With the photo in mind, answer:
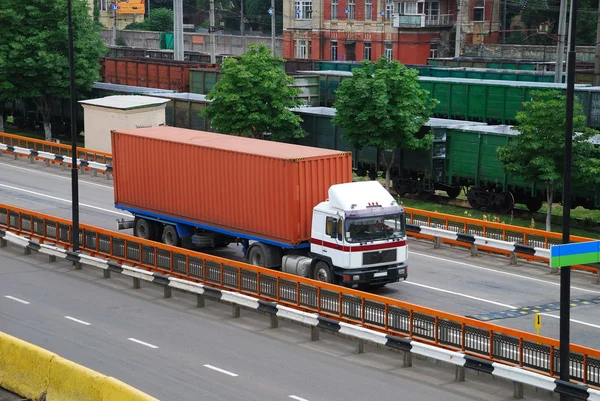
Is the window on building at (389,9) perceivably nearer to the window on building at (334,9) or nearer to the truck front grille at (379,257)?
the window on building at (334,9)

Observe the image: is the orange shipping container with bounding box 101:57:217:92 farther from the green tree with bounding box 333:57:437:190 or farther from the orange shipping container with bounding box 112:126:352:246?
the orange shipping container with bounding box 112:126:352:246

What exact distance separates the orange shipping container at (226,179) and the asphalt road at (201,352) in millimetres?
2926

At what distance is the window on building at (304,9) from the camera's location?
102125 millimetres

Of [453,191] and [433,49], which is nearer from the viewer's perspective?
[453,191]

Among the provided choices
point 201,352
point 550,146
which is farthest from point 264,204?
point 550,146

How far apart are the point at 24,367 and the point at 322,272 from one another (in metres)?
9.50

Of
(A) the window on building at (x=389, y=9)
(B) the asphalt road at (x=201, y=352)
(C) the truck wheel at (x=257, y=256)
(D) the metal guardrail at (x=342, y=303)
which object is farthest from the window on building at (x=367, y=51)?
(B) the asphalt road at (x=201, y=352)

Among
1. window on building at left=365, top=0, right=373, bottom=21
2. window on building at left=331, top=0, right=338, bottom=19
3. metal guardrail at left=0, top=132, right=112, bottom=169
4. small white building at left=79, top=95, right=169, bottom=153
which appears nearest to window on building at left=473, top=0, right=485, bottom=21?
window on building at left=365, top=0, right=373, bottom=21

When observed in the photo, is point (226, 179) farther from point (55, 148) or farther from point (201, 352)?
point (55, 148)

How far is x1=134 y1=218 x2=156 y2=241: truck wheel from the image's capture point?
31098 mm

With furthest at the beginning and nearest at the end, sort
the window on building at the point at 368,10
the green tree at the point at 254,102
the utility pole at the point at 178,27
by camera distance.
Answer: the window on building at the point at 368,10 < the utility pole at the point at 178,27 < the green tree at the point at 254,102

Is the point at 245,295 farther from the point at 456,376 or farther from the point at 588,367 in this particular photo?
the point at 588,367

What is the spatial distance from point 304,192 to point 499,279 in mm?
6069

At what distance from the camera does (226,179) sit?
91.9ft
